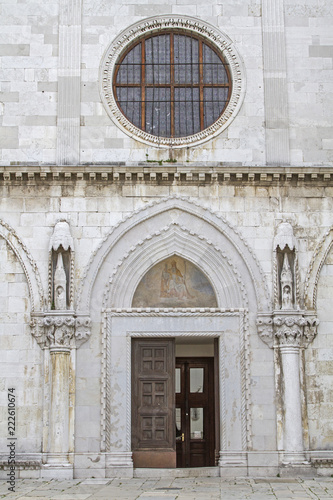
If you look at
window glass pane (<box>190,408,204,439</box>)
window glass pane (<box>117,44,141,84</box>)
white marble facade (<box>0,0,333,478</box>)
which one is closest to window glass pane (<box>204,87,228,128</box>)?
white marble facade (<box>0,0,333,478</box>)

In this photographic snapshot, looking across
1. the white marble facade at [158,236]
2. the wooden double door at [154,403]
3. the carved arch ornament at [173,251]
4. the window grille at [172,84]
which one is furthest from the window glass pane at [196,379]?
the window grille at [172,84]

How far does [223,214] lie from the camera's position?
56.9ft

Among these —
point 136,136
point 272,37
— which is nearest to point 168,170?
point 136,136

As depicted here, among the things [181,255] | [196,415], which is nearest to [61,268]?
[181,255]

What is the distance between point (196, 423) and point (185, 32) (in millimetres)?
10240

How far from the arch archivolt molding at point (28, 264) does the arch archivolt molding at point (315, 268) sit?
6.15m

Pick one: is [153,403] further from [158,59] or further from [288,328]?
[158,59]

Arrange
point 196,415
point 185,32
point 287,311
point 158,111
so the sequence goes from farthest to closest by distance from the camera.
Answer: point 196,415 → point 185,32 → point 158,111 → point 287,311

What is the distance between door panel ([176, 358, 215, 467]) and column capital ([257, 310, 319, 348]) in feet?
10.8

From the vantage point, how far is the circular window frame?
1781 centimetres

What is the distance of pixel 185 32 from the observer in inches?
733

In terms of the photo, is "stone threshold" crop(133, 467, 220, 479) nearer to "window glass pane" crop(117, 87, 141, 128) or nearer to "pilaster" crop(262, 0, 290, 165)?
"pilaster" crop(262, 0, 290, 165)

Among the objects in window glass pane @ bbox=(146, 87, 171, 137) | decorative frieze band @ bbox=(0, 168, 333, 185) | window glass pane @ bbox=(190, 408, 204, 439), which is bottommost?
window glass pane @ bbox=(190, 408, 204, 439)

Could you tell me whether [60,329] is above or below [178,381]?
above
